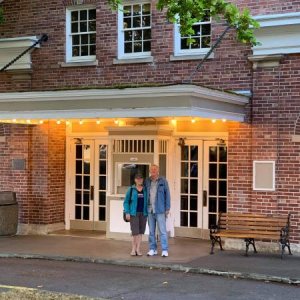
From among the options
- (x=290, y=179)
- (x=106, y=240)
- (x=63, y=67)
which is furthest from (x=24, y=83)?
(x=290, y=179)

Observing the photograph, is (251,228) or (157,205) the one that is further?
(251,228)

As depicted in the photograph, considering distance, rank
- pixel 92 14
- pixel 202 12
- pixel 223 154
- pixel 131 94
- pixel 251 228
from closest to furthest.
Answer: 1. pixel 202 12
2. pixel 131 94
3. pixel 251 228
4. pixel 223 154
5. pixel 92 14

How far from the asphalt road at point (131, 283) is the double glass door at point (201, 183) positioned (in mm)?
3733

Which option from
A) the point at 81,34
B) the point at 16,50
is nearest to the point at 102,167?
the point at 81,34

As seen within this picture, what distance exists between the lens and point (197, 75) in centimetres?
1431

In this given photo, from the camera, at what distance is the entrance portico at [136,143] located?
12.4m

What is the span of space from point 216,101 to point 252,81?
1.45 m

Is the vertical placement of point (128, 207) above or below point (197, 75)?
below

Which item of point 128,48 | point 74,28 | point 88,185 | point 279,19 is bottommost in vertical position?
point 88,185

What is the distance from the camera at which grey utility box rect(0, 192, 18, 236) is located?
15.6 meters

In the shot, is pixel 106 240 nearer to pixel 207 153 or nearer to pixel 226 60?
pixel 207 153

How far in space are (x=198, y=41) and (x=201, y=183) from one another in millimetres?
3294

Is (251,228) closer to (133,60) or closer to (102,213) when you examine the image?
(102,213)

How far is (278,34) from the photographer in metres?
13.1
